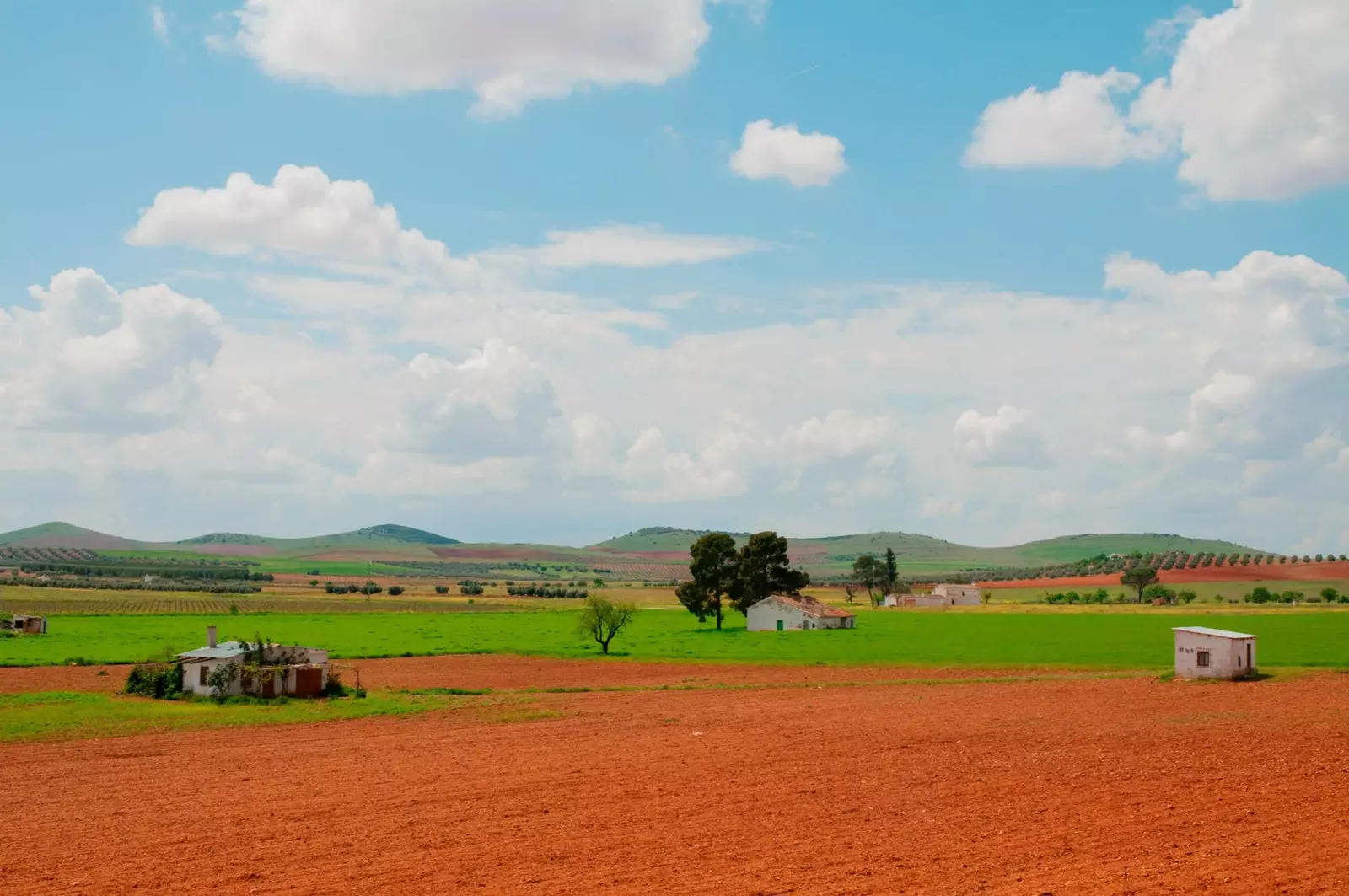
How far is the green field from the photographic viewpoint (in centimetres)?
7062

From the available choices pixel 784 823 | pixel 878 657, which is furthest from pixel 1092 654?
pixel 784 823

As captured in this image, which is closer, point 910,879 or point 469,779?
point 910,879

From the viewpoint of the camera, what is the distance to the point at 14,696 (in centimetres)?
4909

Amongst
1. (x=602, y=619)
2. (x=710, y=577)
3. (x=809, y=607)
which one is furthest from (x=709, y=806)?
(x=710, y=577)

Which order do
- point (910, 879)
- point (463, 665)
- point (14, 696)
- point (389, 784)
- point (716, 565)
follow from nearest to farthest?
point (910, 879)
point (389, 784)
point (14, 696)
point (463, 665)
point (716, 565)

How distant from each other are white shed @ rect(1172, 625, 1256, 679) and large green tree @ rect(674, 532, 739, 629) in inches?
2292

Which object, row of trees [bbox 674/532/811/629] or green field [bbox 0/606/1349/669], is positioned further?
row of trees [bbox 674/532/811/629]

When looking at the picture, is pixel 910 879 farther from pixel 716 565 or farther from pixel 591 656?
pixel 716 565

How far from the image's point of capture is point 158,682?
167 ft

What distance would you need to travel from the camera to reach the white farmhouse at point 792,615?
10256 cm

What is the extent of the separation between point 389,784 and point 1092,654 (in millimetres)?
53731

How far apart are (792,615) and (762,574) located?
6620 mm

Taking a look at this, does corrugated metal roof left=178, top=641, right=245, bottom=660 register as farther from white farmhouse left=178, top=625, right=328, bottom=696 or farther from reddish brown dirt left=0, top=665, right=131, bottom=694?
reddish brown dirt left=0, top=665, right=131, bottom=694

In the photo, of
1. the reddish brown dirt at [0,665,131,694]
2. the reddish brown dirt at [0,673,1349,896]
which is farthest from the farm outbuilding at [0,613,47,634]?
the reddish brown dirt at [0,673,1349,896]
